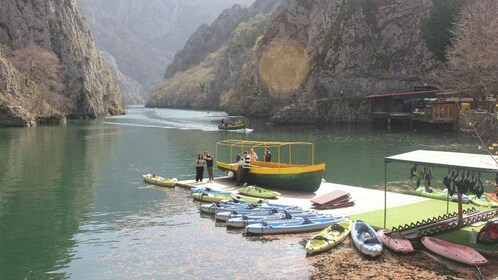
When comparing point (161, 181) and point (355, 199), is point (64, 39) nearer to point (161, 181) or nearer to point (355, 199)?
point (161, 181)

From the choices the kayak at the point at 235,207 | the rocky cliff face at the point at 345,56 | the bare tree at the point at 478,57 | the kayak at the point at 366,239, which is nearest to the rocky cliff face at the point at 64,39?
the rocky cliff face at the point at 345,56

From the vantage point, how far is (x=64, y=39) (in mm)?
168875

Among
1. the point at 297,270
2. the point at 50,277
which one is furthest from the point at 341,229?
the point at 50,277

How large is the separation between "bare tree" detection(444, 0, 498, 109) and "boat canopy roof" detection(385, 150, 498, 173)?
53.4 metres

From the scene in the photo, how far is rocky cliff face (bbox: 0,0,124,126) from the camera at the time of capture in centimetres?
15562

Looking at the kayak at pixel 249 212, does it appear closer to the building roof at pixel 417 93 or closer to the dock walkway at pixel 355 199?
the dock walkway at pixel 355 199

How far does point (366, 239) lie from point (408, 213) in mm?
6598

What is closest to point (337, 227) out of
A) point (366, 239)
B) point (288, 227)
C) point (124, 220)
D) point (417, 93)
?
point (366, 239)

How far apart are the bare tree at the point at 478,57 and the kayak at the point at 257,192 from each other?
169ft

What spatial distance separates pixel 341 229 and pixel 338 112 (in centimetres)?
10478

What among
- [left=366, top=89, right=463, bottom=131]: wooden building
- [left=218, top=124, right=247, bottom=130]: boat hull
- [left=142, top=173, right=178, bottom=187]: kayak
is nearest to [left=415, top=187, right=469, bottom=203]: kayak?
[left=142, top=173, right=178, bottom=187]: kayak

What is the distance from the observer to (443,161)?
2458 cm

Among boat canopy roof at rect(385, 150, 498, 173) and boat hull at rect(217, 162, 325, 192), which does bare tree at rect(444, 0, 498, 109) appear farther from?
boat canopy roof at rect(385, 150, 498, 173)

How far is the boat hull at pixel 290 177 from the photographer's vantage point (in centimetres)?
3594
